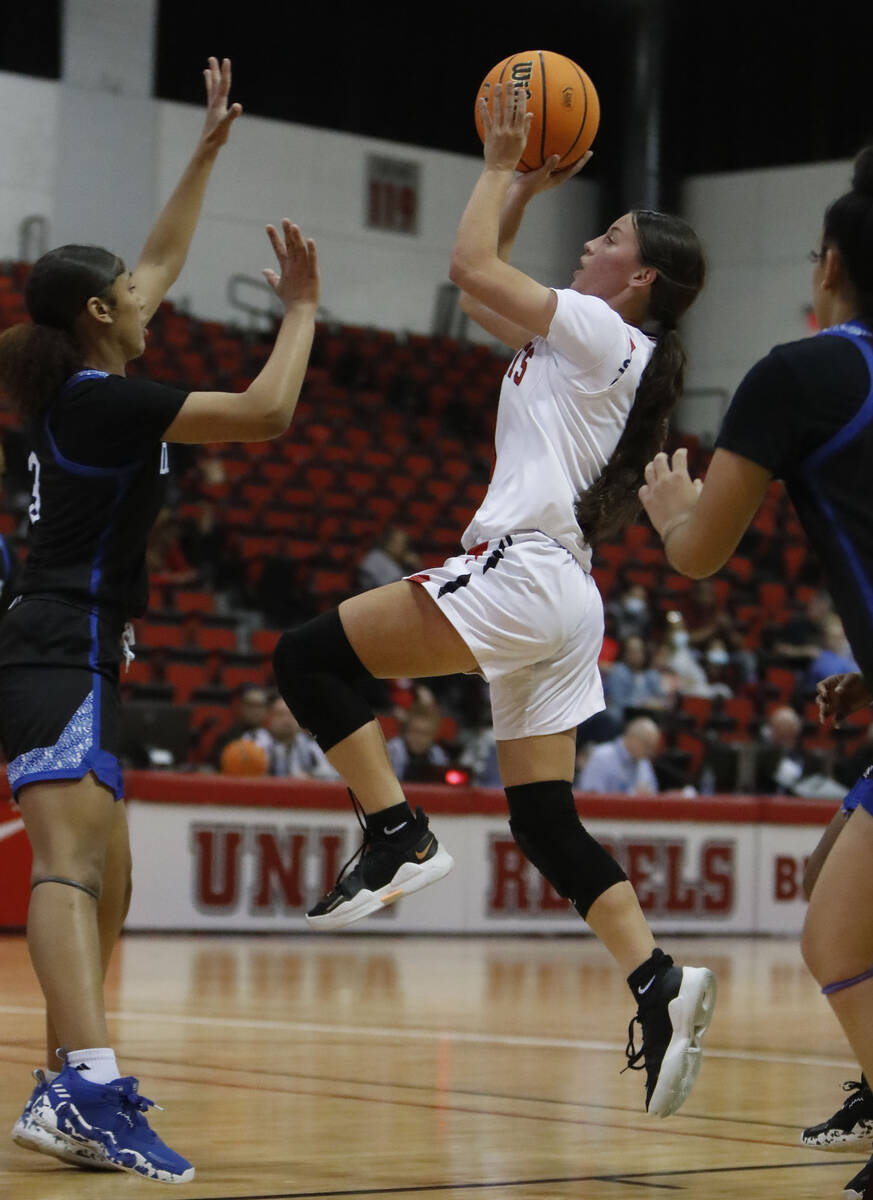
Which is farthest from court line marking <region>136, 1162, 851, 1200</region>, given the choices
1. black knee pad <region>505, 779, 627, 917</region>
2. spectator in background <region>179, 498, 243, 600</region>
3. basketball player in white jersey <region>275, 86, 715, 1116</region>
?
spectator in background <region>179, 498, 243, 600</region>

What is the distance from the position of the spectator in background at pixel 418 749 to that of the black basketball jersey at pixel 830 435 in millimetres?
9197

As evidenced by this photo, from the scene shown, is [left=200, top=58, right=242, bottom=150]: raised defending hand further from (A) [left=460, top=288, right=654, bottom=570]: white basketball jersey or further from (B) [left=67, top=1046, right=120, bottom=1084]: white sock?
(B) [left=67, top=1046, right=120, bottom=1084]: white sock

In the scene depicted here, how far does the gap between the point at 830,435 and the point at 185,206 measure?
2402 millimetres

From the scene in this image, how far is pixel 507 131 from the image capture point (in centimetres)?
445

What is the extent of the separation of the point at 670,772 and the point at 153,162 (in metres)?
10.9

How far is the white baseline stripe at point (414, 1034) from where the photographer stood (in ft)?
21.5

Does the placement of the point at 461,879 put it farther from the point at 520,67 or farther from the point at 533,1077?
the point at 520,67

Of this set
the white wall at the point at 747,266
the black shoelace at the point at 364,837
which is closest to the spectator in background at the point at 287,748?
the black shoelace at the point at 364,837

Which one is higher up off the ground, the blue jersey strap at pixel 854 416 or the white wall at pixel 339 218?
the white wall at pixel 339 218

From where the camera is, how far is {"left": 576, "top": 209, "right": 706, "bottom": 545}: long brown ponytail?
180 inches

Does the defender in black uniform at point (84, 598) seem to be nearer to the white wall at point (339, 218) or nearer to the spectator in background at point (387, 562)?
the spectator in background at point (387, 562)

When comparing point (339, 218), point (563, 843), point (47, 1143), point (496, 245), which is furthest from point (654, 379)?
point (339, 218)

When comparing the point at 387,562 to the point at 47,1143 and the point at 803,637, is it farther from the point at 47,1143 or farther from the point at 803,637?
the point at 47,1143

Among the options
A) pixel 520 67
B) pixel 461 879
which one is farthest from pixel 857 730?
pixel 520 67
